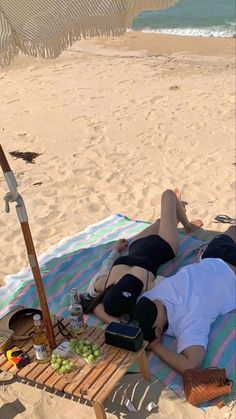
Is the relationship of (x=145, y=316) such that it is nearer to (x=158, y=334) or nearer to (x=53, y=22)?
(x=158, y=334)

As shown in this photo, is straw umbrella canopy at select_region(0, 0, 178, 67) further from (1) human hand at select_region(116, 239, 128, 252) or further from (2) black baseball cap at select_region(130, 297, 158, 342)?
(1) human hand at select_region(116, 239, 128, 252)

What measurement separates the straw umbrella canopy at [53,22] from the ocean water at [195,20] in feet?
54.1

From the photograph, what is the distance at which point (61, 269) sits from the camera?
4.89 meters

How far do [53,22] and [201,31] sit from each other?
17.6m

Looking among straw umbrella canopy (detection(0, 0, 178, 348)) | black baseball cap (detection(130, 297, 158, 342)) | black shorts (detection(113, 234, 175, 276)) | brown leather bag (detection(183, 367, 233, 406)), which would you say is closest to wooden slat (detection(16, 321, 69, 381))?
black baseball cap (detection(130, 297, 158, 342))

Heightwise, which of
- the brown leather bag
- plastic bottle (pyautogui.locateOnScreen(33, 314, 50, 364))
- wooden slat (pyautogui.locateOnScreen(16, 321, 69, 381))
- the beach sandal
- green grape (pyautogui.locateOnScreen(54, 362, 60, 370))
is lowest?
the beach sandal

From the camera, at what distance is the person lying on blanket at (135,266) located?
3811 mm

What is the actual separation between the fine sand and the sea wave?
6.29m

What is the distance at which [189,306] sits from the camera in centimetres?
381

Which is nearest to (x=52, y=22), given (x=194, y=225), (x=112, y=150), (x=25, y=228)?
(x=25, y=228)

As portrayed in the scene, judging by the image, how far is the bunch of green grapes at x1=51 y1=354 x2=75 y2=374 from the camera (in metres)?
3.16

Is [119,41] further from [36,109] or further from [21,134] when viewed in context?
[21,134]

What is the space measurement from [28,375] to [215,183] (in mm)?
3952

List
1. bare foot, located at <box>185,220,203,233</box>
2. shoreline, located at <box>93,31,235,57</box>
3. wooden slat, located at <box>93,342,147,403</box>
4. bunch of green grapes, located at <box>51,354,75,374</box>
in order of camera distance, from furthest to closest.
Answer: shoreline, located at <box>93,31,235,57</box>, bare foot, located at <box>185,220,203,233</box>, bunch of green grapes, located at <box>51,354,75,374</box>, wooden slat, located at <box>93,342,147,403</box>
